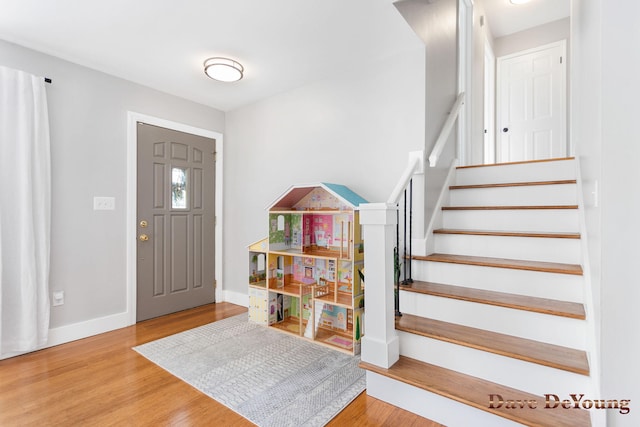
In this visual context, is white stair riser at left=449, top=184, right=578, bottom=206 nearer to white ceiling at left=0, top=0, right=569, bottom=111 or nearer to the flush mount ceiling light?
white ceiling at left=0, top=0, right=569, bottom=111

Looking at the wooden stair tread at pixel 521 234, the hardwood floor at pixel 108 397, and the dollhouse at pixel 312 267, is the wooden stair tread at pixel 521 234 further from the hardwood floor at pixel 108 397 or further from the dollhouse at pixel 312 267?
the hardwood floor at pixel 108 397

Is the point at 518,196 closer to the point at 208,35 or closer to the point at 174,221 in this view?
the point at 208,35

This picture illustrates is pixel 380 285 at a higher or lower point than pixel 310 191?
lower

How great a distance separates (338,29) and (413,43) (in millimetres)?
638

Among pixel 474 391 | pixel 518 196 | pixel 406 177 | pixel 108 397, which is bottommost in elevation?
pixel 108 397

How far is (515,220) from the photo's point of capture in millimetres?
2227

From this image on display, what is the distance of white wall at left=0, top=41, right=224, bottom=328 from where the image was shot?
8.61 feet

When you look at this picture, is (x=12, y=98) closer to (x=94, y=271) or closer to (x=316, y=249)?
(x=94, y=271)

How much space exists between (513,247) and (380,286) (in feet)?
3.29

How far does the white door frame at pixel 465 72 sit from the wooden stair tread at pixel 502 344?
75.1 inches

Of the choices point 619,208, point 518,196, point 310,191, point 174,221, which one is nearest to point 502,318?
point 619,208

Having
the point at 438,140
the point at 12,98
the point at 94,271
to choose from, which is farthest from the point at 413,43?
the point at 94,271

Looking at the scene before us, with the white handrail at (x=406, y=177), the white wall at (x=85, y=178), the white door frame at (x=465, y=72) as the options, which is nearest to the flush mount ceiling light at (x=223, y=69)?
the white wall at (x=85, y=178)

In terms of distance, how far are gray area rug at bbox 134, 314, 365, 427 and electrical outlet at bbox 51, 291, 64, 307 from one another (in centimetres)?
80
